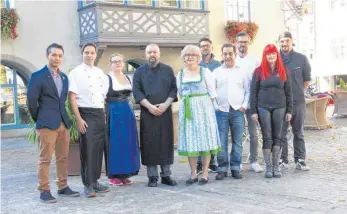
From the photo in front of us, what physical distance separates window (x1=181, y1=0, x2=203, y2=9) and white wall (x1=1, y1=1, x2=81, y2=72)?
12.4 feet

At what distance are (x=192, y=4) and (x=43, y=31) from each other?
17.6 feet

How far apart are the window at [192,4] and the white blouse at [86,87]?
36.5 feet

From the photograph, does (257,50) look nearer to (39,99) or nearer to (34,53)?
(34,53)

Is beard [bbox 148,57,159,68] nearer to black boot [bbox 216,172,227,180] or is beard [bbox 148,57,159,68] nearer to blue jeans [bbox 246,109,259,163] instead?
blue jeans [bbox 246,109,259,163]

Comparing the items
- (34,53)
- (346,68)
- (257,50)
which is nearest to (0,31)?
(34,53)

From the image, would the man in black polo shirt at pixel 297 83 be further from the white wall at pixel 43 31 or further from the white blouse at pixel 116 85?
the white wall at pixel 43 31

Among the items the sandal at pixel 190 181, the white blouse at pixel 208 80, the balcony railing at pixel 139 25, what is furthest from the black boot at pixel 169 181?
the balcony railing at pixel 139 25

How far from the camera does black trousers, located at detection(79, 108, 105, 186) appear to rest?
5.55 m

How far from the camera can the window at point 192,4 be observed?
16344mm

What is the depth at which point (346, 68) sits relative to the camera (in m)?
28.6

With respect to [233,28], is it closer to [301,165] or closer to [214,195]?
[301,165]

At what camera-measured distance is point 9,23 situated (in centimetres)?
1331

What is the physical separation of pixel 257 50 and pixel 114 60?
47.9ft

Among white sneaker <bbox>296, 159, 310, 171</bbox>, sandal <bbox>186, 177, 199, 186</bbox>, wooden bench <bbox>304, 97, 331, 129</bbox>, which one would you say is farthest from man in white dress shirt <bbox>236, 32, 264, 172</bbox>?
wooden bench <bbox>304, 97, 331, 129</bbox>
